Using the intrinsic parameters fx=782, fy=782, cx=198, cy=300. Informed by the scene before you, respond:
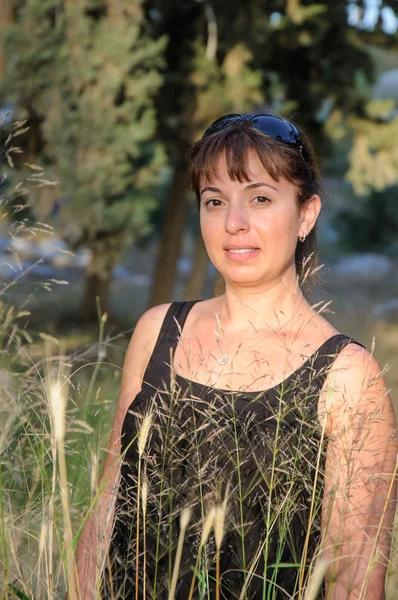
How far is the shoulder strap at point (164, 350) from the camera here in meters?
2.04

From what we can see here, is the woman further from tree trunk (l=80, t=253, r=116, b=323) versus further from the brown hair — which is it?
tree trunk (l=80, t=253, r=116, b=323)

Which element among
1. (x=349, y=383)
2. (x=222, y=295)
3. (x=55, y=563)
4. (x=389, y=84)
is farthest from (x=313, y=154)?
(x=389, y=84)

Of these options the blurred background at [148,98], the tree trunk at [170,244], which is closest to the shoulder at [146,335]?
the blurred background at [148,98]

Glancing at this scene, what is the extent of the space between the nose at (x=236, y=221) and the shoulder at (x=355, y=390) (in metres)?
0.40

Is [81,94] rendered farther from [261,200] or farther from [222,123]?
[261,200]

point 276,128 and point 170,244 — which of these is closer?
point 276,128

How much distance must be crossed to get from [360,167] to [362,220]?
511 inches

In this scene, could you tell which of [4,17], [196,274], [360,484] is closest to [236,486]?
[360,484]

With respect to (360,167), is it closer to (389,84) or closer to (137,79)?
(137,79)

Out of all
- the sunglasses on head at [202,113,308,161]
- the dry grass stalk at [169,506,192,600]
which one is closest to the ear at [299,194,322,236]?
the sunglasses on head at [202,113,308,161]

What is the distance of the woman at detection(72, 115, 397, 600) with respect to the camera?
1.70 metres

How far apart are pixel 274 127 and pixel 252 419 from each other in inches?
31.3

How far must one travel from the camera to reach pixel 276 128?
6.84 feet

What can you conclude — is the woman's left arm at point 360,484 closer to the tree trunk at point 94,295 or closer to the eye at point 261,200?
the eye at point 261,200
